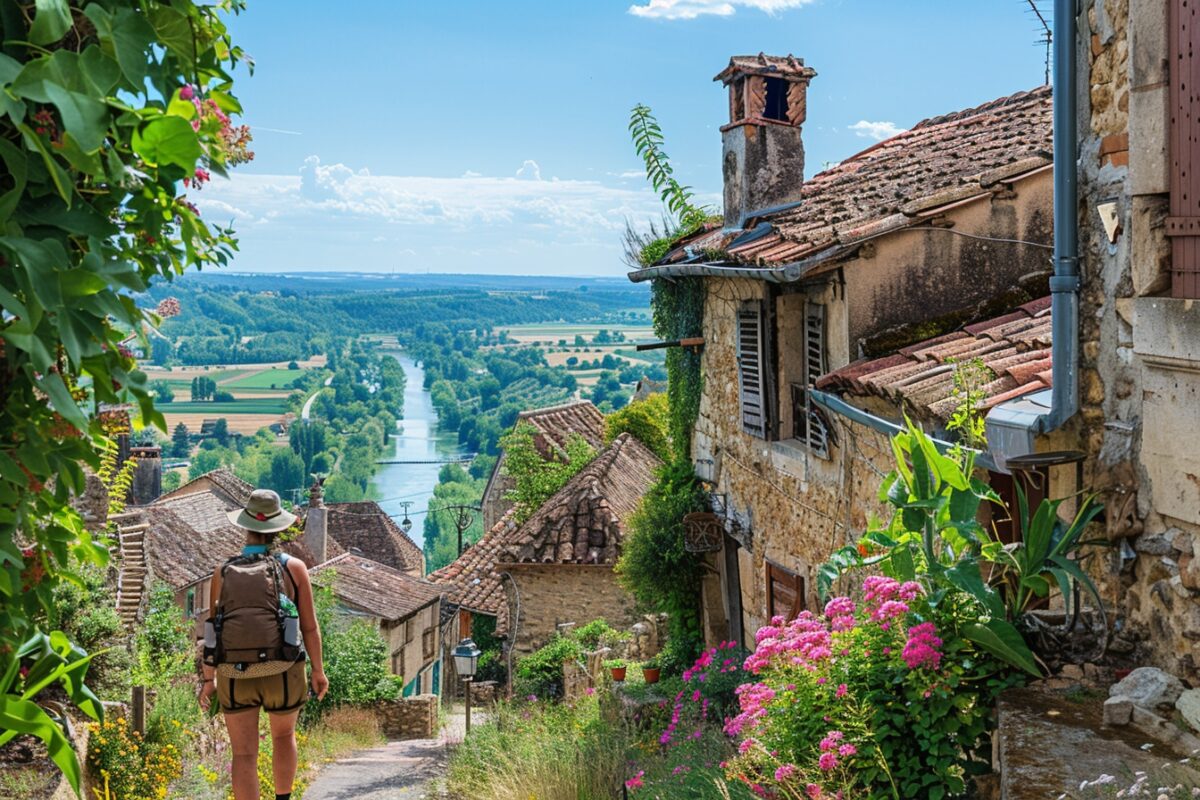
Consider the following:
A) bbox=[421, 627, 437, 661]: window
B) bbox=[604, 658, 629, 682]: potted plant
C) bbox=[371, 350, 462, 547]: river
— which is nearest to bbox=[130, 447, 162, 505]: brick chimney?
bbox=[421, 627, 437, 661]: window

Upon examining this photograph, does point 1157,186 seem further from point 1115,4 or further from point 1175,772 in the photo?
point 1175,772

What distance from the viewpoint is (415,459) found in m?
127

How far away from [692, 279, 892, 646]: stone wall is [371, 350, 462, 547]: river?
3559 inches

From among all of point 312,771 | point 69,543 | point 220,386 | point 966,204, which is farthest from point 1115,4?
point 220,386

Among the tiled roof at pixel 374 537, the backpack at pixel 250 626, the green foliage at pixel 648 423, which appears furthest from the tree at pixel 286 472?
the backpack at pixel 250 626

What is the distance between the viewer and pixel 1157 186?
441 cm

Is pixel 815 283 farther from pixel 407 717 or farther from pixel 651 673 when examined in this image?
pixel 407 717

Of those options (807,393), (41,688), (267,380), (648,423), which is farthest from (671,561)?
(267,380)

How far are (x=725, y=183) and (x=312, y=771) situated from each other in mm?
6448

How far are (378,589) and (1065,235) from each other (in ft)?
79.7

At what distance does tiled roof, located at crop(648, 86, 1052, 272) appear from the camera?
8.23m

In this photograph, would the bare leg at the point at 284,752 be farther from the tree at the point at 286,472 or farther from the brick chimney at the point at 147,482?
the tree at the point at 286,472

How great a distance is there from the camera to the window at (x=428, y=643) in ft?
96.8

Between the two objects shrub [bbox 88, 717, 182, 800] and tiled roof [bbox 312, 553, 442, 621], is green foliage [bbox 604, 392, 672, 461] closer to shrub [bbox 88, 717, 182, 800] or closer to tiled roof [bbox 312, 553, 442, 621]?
tiled roof [bbox 312, 553, 442, 621]
